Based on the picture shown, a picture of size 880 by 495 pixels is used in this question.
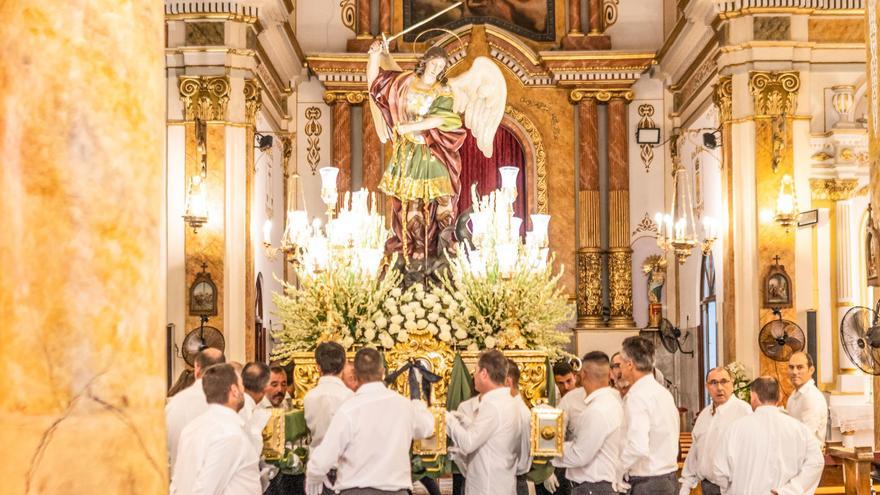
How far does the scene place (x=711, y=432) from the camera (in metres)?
7.88

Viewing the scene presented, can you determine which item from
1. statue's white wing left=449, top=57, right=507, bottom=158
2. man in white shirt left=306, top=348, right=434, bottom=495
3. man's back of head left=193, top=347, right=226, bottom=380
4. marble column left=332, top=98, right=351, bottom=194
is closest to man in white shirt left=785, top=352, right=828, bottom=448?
statue's white wing left=449, top=57, right=507, bottom=158

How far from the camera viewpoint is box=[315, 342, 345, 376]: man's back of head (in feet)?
24.7

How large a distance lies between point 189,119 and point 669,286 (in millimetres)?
9075

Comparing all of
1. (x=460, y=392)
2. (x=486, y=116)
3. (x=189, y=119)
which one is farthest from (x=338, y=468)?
(x=189, y=119)

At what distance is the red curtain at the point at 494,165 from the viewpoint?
2088cm

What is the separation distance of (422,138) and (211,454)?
19.3 feet

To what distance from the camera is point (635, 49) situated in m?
20.7

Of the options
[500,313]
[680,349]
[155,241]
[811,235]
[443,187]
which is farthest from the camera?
[680,349]

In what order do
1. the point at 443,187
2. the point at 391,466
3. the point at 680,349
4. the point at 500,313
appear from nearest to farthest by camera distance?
the point at 391,466, the point at 500,313, the point at 443,187, the point at 680,349

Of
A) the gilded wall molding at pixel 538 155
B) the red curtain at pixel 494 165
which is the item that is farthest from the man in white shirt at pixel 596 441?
the red curtain at pixel 494 165

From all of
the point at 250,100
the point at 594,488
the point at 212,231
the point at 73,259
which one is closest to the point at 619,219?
the point at 250,100

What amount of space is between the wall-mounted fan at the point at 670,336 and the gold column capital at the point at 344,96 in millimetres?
6232

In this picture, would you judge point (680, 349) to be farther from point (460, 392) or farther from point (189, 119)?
point (460, 392)

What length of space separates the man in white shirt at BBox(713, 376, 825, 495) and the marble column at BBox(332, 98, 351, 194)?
13882 millimetres
